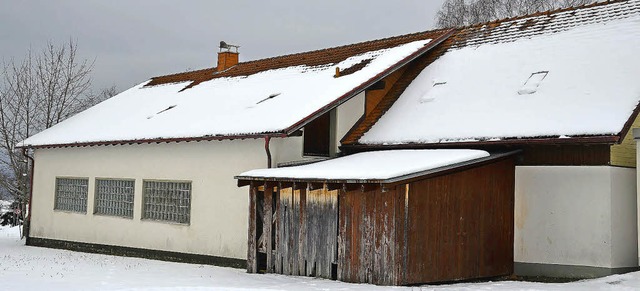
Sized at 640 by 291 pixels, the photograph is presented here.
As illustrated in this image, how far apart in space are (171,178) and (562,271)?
30.2ft

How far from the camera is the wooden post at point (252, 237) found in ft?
48.1

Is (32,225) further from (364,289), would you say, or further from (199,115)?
(364,289)

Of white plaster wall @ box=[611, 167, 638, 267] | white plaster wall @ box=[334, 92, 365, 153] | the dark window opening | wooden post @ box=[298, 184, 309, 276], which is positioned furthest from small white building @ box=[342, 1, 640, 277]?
wooden post @ box=[298, 184, 309, 276]

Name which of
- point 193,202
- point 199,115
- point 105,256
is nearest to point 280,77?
point 199,115

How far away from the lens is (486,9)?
32.7m

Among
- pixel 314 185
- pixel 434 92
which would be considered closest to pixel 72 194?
pixel 314 185

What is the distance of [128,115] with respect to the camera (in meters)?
21.9

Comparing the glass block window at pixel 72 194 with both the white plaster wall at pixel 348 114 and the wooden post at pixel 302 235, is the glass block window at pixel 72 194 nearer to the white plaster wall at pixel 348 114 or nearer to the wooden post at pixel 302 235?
the white plaster wall at pixel 348 114

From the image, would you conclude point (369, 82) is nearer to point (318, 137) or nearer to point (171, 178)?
point (318, 137)

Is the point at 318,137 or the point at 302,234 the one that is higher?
the point at 318,137

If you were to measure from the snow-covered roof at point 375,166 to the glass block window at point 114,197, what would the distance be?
6.10 meters

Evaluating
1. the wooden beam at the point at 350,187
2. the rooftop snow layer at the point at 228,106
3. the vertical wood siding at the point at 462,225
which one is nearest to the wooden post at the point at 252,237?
the rooftop snow layer at the point at 228,106

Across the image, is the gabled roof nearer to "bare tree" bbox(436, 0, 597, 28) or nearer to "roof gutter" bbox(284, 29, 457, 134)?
"roof gutter" bbox(284, 29, 457, 134)

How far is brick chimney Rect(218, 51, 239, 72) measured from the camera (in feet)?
80.0
